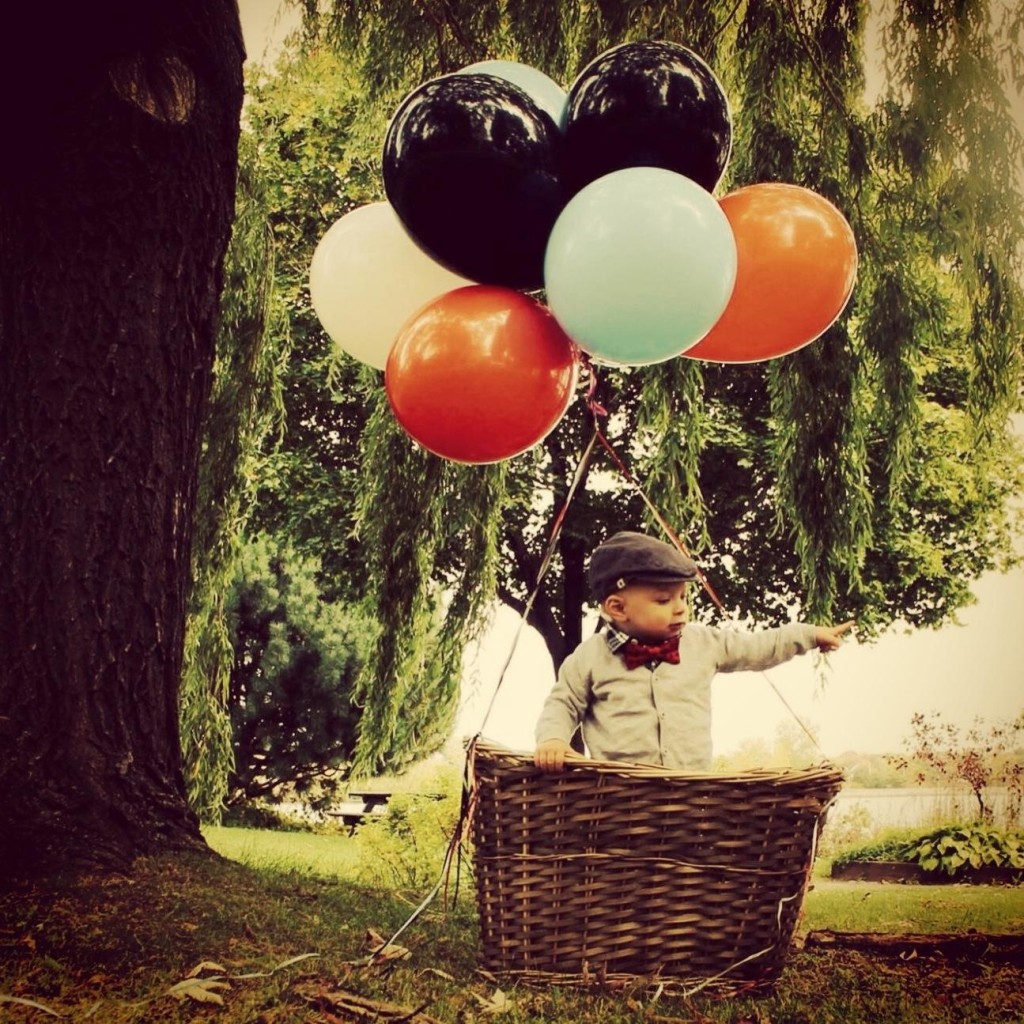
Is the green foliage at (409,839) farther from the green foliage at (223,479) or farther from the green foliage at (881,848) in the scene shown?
the green foliage at (881,848)

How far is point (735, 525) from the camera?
7.82 metres

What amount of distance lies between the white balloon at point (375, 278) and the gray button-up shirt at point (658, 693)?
2.75 ft

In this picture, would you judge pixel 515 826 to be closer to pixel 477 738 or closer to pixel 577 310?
pixel 477 738

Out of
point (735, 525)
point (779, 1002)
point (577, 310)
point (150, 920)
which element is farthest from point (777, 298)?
point (735, 525)

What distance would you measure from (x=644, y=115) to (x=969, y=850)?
13.3 ft

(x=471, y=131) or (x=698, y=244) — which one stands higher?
(x=471, y=131)

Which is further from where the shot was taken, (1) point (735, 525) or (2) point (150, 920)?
(1) point (735, 525)

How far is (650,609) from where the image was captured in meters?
2.03

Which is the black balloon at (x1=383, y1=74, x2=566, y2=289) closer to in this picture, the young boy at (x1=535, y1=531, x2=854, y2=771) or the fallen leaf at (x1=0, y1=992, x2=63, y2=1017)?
the young boy at (x1=535, y1=531, x2=854, y2=771)

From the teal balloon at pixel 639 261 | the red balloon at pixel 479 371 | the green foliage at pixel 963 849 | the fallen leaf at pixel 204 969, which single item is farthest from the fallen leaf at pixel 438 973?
the green foliage at pixel 963 849

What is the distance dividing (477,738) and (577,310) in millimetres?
798

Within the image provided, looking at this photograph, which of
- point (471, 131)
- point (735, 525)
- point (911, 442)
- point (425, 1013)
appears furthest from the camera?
point (735, 525)

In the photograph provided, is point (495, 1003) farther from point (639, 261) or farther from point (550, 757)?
point (639, 261)

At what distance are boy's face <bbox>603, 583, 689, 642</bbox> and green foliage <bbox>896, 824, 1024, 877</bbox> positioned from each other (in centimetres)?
321
